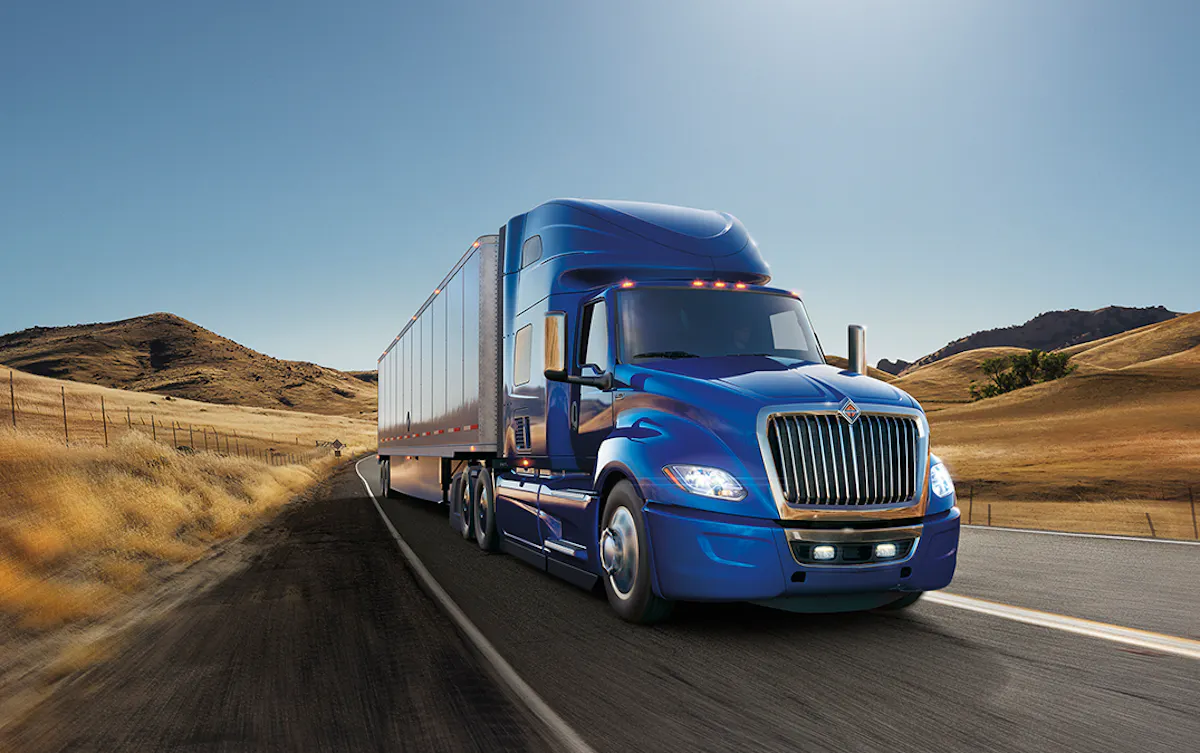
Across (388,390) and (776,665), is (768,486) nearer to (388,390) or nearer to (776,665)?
(776,665)

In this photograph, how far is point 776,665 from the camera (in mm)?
5777

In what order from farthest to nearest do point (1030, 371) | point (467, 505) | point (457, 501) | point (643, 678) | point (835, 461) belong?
point (1030, 371) < point (457, 501) < point (467, 505) < point (835, 461) < point (643, 678)

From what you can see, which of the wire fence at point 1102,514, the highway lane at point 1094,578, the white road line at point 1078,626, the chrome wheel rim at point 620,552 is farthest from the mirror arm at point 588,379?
the wire fence at point 1102,514

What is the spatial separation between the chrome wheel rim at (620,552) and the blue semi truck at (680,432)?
0.06ft

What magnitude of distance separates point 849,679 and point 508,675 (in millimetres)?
2159

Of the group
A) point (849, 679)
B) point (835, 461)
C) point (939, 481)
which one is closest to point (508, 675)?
point (849, 679)

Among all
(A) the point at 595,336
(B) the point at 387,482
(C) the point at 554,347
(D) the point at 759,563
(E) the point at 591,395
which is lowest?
(B) the point at 387,482

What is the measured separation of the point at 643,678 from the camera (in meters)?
5.54

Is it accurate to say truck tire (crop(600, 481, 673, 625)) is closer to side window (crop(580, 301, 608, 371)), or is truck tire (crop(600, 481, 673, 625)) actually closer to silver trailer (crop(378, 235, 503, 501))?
side window (crop(580, 301, 608, 371))

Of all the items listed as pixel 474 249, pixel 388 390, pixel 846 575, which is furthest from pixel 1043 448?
pixel 846 575

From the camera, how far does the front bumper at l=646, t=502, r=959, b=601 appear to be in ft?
20.1

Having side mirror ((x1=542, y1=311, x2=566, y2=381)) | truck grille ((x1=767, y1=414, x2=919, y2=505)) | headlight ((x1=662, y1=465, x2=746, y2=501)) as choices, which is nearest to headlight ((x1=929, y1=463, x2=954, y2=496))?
truck grille ((x1=767, y1=414, x2=919, y2=505))

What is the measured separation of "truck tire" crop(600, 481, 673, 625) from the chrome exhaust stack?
2656 mm

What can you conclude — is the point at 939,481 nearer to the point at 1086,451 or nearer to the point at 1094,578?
the point at 1094,578
